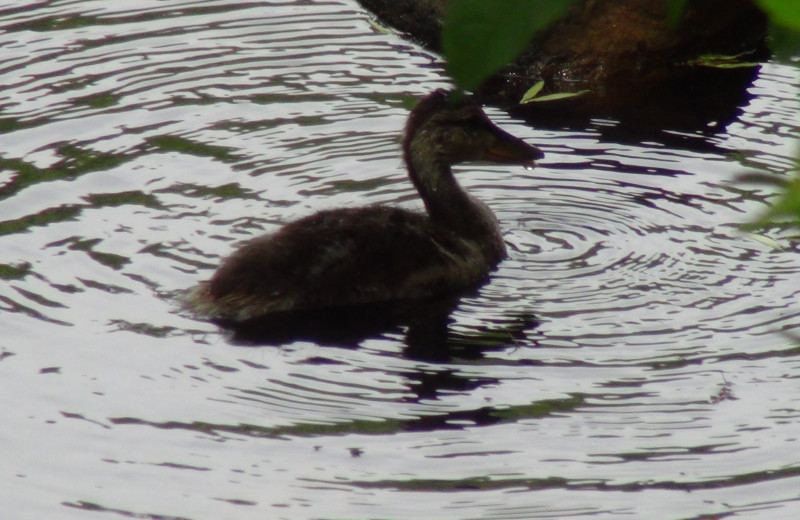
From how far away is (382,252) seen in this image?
620 centimetres

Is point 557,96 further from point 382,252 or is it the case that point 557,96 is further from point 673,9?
point 673,9

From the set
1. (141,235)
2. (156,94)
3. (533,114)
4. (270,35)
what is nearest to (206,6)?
(270,35)

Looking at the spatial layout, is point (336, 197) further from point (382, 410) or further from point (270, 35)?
point (270, 35)

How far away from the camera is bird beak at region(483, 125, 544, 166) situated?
719cm

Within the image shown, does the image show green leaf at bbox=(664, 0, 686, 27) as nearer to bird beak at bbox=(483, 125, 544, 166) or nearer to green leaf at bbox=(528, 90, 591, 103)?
bird beak at bbox=(483, 125, 544, 166)

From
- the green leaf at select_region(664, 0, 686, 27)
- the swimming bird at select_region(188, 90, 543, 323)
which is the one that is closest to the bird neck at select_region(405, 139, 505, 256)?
the swimming bird at select_region(188, 90, 543, 323)

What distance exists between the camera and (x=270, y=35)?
1034cm

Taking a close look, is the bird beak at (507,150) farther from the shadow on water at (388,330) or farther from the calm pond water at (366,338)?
the shadow on water at (388,330)

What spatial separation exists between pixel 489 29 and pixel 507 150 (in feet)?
19.9

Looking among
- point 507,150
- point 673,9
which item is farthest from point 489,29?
point 507,150

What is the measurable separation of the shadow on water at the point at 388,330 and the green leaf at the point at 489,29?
4.47m

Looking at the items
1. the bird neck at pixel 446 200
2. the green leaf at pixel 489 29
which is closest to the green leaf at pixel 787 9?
the green leaf at pixel 489 29

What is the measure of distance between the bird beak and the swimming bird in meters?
0.21

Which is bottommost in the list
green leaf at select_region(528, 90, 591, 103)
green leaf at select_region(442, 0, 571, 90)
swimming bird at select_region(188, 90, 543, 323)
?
swimming bird at select_region(188, 90, 543, 323)
